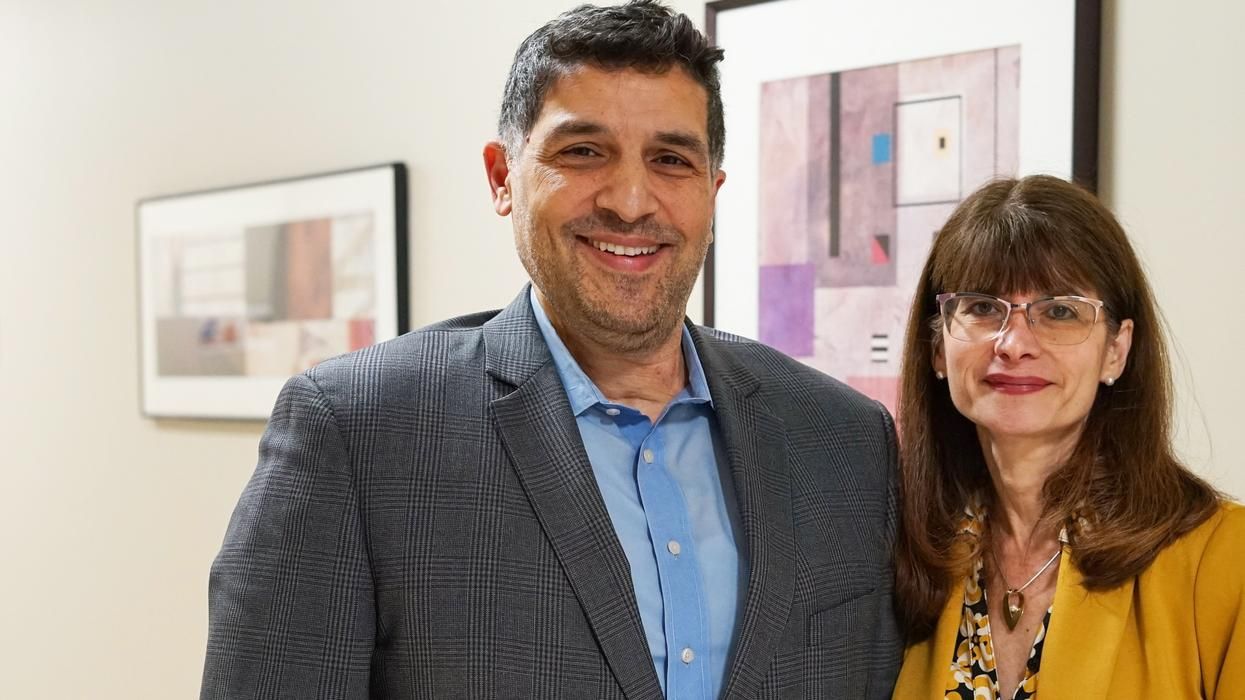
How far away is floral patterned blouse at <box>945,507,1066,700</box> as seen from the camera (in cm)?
140

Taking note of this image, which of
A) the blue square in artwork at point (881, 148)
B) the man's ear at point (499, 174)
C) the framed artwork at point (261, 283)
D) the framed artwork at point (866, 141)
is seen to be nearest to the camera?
the man's ear at point (499, 174)

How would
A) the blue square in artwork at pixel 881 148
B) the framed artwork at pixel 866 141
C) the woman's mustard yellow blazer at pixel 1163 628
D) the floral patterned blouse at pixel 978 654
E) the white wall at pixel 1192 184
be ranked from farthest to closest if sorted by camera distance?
the blue square in artwork at pixel 881 148 → the framed artwork at pixel 866 141 → the white wall at pixel 1192 184 → the floral patterned blouse at pixel 978 654 → the woman's mustard yellow blazer at pixel 1163 628

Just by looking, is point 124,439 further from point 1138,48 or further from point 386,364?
point 1138,48

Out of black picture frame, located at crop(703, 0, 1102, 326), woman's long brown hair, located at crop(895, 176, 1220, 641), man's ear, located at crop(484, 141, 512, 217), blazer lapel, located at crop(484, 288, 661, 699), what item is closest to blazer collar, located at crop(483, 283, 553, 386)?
blazer lapel, located at crop(484, 288, 661, 699)

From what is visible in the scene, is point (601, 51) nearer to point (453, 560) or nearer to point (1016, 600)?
point (453, 560)

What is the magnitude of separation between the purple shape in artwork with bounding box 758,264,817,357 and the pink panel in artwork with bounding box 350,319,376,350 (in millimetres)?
964

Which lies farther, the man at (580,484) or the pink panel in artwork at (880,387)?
the pink panel in artwork at (880,387)

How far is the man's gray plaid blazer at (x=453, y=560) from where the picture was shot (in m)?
1.29

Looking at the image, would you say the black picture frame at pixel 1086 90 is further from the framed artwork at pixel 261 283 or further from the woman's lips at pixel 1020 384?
the framed artwork at pixel 261 283

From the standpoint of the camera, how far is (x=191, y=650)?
3121mm

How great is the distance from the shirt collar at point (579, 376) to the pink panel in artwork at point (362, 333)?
124cm

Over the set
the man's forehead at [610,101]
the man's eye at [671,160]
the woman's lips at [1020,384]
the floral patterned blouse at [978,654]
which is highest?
the man's forehead at [610,101]

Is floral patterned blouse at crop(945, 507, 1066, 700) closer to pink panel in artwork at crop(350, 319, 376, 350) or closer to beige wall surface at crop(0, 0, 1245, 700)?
beige wall surface at crop(0, 0, 1245, 700)

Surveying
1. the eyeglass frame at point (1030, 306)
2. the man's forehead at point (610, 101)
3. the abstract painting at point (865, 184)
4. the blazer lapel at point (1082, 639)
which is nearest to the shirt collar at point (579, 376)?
the man's forehead at point (610, 101)
